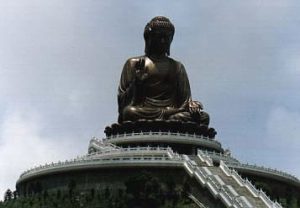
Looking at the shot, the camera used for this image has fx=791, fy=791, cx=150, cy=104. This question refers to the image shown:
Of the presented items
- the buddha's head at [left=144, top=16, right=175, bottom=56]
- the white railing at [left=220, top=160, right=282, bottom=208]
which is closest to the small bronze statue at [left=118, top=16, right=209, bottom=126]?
the buddha's head at [left=144, top=16, right=175, bottom=56]

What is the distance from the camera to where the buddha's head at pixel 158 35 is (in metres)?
50.3

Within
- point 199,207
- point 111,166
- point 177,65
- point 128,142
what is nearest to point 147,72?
point 177,65

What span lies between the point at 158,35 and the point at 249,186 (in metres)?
18.2

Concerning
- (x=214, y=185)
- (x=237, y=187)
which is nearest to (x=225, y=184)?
(x=237, y=187)

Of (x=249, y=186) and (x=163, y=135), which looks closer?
(x=249, y=186)

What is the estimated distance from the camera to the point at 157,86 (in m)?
49.1

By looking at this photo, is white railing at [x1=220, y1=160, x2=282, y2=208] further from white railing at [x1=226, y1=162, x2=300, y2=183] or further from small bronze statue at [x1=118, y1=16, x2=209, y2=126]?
small bronze statue at [x1=118, y1=16, x2=209, y2=126]

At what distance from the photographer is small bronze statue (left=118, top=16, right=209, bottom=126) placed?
47.2m

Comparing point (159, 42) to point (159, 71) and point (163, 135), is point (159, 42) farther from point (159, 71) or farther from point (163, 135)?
point (163, 135)

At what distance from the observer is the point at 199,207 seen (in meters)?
34.4

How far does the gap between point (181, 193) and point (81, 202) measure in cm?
463

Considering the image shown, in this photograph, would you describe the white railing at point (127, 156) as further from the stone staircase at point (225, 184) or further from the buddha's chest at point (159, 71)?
the buddha's chest at point (159, 71)

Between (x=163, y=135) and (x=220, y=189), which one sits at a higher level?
(x=163, y=135)

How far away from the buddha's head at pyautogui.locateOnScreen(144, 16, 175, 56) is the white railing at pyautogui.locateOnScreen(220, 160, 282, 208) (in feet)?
47.5
